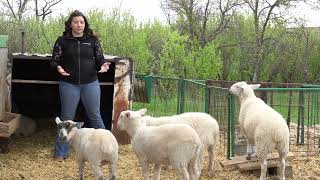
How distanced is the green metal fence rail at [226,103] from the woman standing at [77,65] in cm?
217

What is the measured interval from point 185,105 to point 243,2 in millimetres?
16603

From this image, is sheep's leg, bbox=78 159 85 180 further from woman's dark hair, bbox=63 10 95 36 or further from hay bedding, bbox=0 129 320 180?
woman's dark hair, bbox=63 10 95 36

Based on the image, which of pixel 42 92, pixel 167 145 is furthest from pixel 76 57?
pixel 42 92

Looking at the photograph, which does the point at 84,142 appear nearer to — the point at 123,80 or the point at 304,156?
the point at 123,80

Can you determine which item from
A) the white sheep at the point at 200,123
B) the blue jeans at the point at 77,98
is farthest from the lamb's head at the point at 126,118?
the blue jeans at the point at 77,98

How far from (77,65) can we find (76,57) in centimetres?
13

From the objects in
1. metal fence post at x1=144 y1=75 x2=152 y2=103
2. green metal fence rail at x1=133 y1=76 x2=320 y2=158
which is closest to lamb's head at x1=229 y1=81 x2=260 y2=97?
green metal fence rail at x1=133 y1=76 x2=320 y2=158

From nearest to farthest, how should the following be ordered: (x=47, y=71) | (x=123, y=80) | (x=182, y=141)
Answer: (x=182, y=141) → (x=123, y=80) → (x=47, y=71)

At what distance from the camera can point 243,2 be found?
2570 centimetres

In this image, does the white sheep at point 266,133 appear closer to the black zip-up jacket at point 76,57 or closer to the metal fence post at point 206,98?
the metal fence post at point 206,98

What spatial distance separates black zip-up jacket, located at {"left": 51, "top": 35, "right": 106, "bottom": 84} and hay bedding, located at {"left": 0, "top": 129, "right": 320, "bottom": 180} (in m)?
1.48

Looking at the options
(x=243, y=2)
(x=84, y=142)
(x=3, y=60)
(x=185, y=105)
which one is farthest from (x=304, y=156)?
(x=243, y=2)

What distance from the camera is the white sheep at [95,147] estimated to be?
6.31 metres

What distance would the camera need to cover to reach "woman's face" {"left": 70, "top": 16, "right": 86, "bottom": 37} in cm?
730
